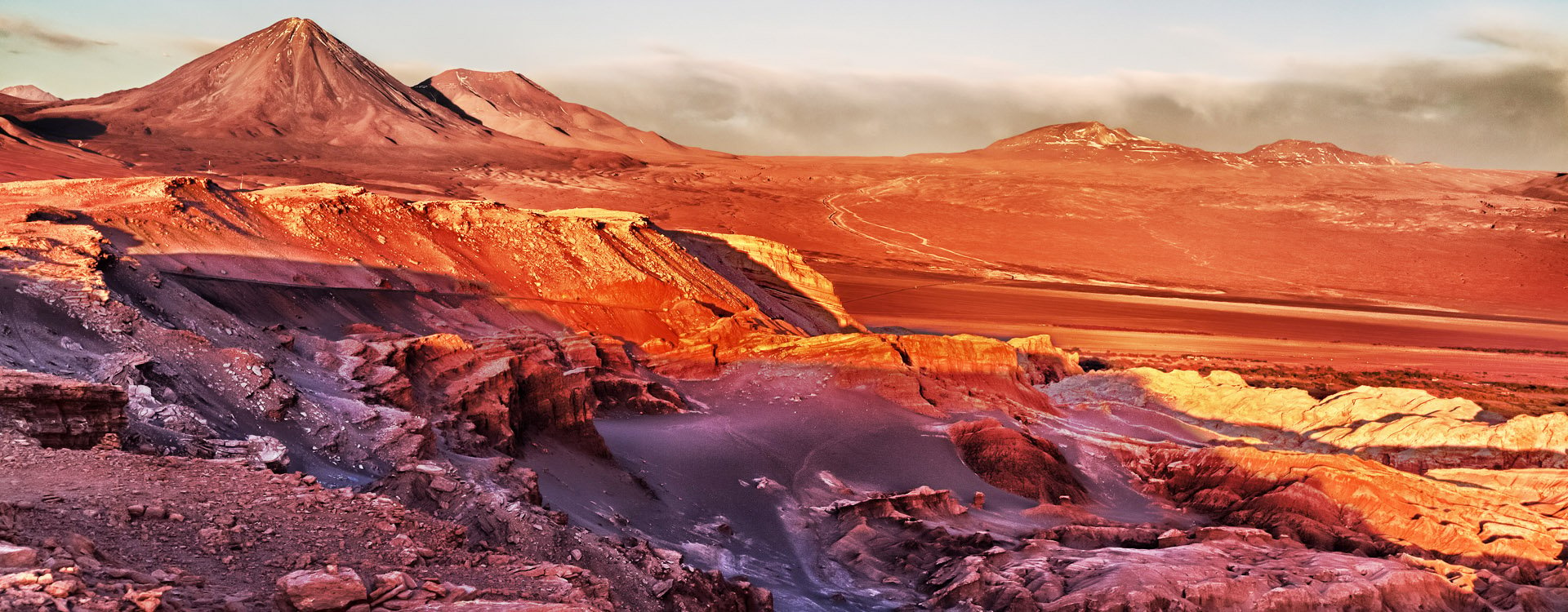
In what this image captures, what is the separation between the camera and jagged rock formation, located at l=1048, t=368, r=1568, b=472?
19.4 m

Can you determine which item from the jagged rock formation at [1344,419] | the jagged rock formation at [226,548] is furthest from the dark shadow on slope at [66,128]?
the jagged rock formation at [226,548]

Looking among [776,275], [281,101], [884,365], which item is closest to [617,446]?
[884,365]

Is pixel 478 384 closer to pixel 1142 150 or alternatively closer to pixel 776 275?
pixel 776 275

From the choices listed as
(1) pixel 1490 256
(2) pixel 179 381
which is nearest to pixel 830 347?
(2) pixel 179 381

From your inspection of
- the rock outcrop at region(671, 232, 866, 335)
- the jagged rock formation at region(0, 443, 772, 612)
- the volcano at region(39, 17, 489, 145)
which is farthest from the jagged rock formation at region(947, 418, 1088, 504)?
the volcano at region(39, 17, 489, 145)

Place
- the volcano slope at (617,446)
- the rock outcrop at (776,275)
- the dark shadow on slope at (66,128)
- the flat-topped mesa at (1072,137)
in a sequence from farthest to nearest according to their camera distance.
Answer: the flat-topped mesa at (1072,137) < the dark shadow on slope at (66,128) < the rock outcrop at (776,275) < the volcano slope at (617,446)

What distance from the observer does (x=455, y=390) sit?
40.7 feet

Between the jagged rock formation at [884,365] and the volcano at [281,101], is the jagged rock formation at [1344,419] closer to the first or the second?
the jagged rock formation at [884,365]

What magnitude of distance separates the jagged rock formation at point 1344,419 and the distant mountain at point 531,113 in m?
101

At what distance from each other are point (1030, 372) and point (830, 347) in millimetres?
10101

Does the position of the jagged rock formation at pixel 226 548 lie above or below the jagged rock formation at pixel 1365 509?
above

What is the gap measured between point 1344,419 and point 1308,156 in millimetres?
113871

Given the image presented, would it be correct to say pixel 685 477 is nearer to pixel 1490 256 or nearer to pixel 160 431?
pixel 160 431

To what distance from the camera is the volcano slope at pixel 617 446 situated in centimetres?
628
